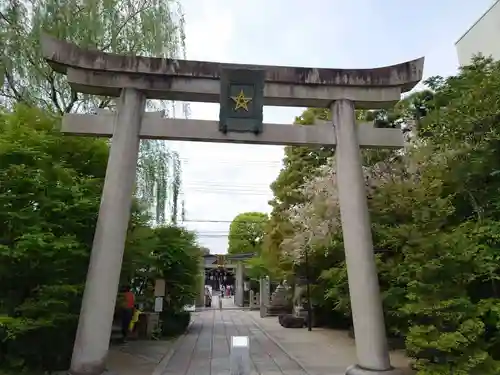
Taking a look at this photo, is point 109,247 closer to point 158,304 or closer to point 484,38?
point 158,304

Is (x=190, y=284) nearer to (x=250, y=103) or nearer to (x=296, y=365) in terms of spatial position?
(x=296, y=365)

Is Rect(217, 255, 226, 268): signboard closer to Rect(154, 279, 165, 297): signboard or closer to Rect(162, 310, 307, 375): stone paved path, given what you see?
Rect(162, 310, 307, 375): stone paved path

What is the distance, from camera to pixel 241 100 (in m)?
8.55

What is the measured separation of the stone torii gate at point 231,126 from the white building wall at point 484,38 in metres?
7.28

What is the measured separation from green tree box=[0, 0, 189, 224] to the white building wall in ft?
32.2

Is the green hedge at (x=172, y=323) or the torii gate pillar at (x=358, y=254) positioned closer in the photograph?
the torii gate pillar at (x=358, y=254)

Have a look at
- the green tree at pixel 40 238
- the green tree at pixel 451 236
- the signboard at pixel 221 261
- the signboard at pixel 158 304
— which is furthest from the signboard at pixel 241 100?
the signboard at pixel 221 261

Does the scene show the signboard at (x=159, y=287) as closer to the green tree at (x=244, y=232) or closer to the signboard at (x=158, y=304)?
the signboard at (x=158, y=304)

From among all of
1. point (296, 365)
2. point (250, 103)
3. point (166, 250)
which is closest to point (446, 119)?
point (250, 103)

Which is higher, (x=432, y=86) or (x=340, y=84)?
(x=432, y=86)

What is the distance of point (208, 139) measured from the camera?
8.56 meters

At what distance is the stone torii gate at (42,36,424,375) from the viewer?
7613mm

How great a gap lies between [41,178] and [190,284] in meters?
9.44

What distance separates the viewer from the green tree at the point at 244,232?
171 feet
